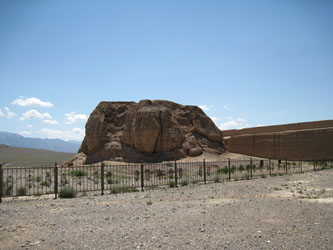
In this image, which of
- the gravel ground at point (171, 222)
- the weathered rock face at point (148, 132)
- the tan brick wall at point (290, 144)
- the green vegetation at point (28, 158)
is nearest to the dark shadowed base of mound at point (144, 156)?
the weathered rock face at point (148, 132)

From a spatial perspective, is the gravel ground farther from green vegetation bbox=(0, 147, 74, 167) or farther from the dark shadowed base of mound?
green vegetation bbox=(0, 147, 74, 167)

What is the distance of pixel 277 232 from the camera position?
732 cm

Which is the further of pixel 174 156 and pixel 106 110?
pixel 106 110

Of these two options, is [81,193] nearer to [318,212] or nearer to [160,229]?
[160,229]

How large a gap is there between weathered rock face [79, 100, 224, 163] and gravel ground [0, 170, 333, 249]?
63.4 feet

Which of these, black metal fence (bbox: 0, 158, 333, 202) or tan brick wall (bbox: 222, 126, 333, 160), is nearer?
black metal fence (bbox: 0, 158, 333, 202)

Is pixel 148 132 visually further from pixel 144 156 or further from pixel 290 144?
pixel 290 144

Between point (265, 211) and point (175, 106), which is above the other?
point (175, 106)

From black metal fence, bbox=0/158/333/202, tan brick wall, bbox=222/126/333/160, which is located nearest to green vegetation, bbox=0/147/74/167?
tan brick wall, bbox=222/126/333/160

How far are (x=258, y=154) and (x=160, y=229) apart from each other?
30384 mm

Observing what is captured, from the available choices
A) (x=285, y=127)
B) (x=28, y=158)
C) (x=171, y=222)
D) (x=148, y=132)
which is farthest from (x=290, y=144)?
(x=28, y=158)

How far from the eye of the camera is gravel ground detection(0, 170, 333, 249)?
6672 mm

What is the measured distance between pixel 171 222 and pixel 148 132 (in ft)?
79.7

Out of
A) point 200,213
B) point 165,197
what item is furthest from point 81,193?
point 200,213
